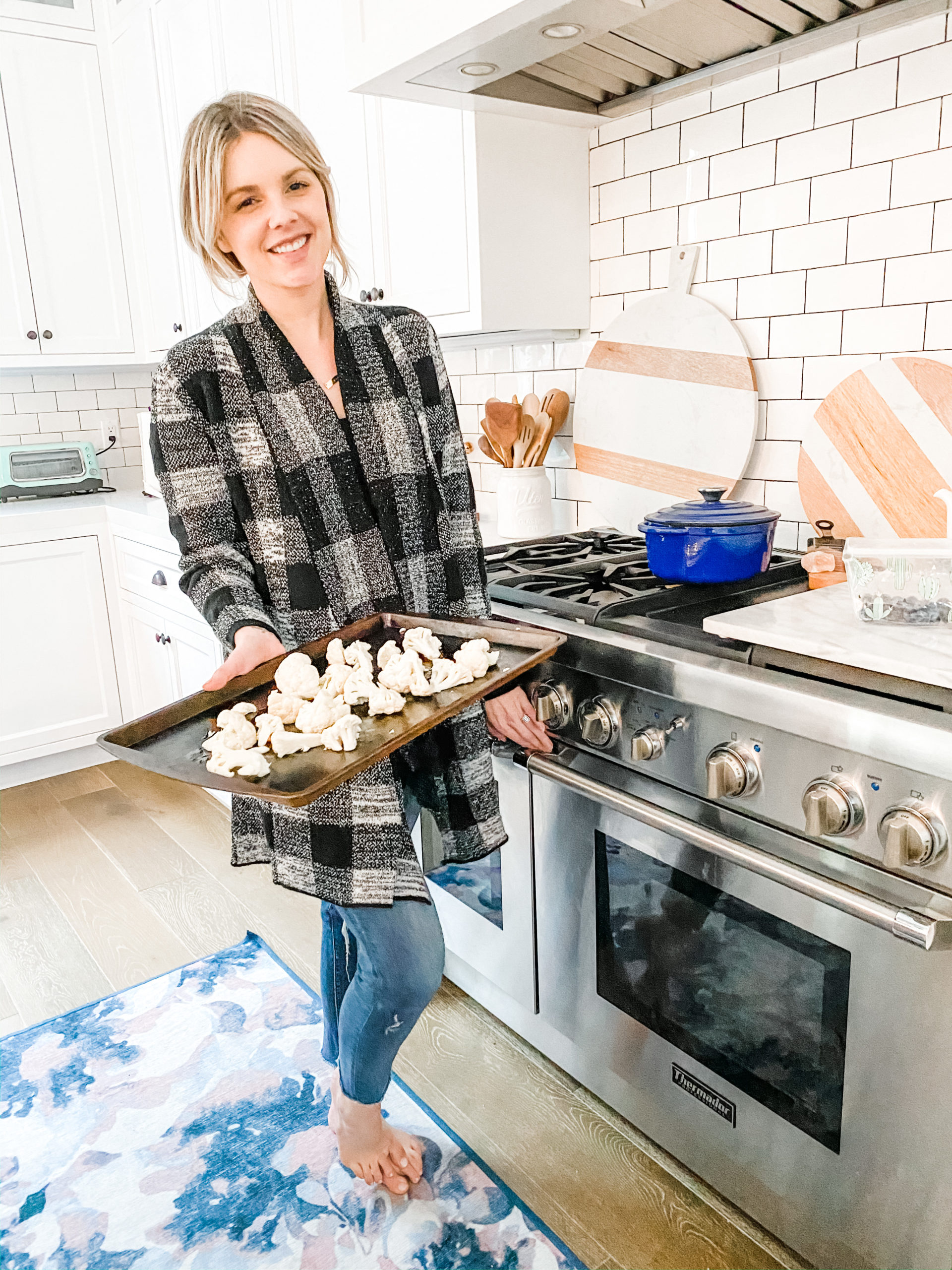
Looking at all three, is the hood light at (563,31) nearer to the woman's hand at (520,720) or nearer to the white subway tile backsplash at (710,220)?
the white subway tile backsplash at (710,220)

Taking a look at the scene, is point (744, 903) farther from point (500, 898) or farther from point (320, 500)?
point (320, 500)

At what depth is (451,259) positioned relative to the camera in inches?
76.9

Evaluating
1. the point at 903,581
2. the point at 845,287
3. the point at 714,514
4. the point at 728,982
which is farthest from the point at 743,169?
the point at 728,982

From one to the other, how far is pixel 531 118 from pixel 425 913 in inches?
61.3

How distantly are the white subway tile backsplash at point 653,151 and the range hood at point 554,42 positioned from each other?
8cm

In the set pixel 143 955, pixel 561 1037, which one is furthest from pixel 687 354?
pixel 143 955

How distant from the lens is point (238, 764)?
0.98 metres

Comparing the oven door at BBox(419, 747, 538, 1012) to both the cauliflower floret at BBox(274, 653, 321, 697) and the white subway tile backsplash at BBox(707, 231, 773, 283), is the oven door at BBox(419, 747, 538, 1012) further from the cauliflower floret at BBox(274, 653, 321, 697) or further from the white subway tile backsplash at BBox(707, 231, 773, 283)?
the white subway tile backsplash at BBox(707, 231, 773, 283)

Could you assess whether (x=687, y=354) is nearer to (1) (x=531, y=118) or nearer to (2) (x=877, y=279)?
(2) (x=877, y=279)

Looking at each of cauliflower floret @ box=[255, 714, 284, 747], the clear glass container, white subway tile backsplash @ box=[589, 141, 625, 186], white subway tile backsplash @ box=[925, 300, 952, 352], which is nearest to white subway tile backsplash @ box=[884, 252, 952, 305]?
white subway tile backsplash @ box=[925, 300, 952, 352]

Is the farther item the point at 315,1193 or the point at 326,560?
the point at 315,1193

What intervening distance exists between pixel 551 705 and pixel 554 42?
1.06m

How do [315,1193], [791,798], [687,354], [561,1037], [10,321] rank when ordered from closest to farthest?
[791,798], [315,1193], [561,1037], [687,354], [10,321]

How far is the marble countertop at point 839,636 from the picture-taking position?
103 centimetres
